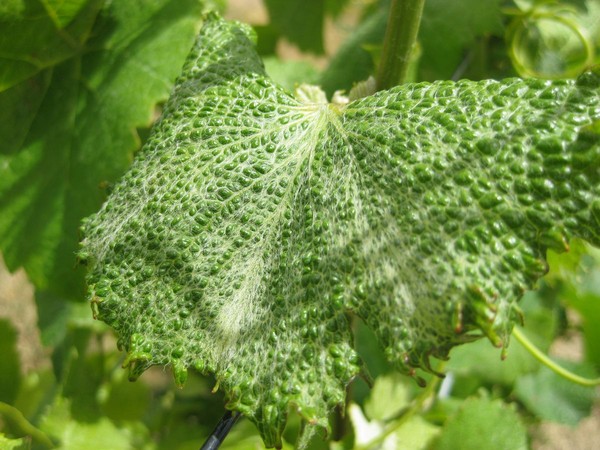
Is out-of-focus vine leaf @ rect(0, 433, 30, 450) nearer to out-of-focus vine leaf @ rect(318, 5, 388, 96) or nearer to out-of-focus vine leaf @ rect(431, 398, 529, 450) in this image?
out-of-focus vine leaf @ rect(431, 398, 529, 450)

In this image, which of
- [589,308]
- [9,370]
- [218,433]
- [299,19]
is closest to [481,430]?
[218,433]

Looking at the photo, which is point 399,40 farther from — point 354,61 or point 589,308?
point 589,308


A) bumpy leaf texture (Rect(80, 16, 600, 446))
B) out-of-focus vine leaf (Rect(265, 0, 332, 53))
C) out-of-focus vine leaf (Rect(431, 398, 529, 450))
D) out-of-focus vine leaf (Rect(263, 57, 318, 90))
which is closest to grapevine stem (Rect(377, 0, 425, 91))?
bumpy leaf texture (Rect(80, 16, 600, 446))

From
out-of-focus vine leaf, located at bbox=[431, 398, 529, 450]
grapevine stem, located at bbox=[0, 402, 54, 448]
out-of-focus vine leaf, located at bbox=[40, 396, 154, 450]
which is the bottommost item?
out-of-focus vine leaf, located at bbox=[40, 396, 154, 450]

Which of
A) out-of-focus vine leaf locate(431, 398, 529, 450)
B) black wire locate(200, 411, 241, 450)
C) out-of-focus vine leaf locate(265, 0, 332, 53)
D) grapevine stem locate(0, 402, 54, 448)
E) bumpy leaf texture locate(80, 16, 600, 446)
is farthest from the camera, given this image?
out-of-focus vine leaf locate(265, 0, 332, 53)

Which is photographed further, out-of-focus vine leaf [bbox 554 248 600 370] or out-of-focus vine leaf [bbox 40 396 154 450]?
out-of-focus vine leaf [bbox 554 248 600 370]
